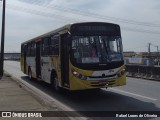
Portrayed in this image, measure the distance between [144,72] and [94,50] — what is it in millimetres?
A: 13796

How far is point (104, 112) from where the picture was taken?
10.7m

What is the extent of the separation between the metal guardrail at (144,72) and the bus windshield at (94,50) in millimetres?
11202

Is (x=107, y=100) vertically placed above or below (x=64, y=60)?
below

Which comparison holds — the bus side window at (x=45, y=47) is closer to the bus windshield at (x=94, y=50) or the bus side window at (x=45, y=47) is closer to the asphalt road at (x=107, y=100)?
the asphalt road at (x=107, y=100)

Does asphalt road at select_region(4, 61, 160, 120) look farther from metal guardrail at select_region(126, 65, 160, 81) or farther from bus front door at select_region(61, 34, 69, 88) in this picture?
metal guardrail at select_region(126, 65, 160, 81)

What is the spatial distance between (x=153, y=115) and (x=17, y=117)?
13.0 feet

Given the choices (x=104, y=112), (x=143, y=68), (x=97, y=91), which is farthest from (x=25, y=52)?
(x=104, y=112)

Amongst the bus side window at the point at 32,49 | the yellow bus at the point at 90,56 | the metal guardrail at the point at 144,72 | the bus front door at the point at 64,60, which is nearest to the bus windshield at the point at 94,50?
the yellow bus at the point at 90,56

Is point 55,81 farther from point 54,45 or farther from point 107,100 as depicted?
point 107,100

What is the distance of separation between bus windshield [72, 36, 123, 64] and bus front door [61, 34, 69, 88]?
25.9 inches

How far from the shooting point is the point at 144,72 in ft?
85.6

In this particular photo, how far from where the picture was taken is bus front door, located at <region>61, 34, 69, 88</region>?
13586mm

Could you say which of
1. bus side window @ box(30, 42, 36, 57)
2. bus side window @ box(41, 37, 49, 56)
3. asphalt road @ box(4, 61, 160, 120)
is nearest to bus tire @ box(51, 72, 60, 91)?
asphalt road @ box(4, 61, 160, 120)

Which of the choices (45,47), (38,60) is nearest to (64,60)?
(45,47)
